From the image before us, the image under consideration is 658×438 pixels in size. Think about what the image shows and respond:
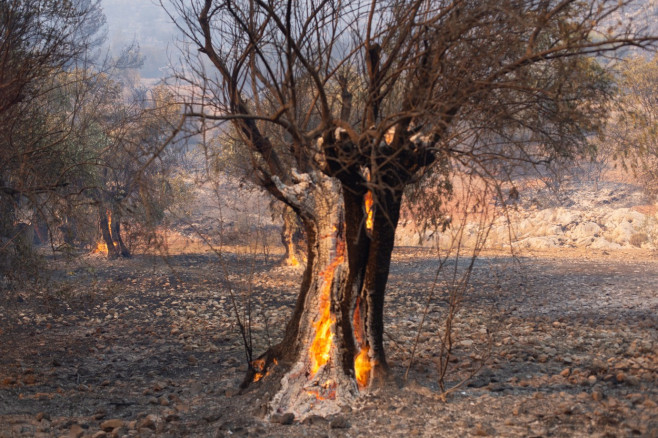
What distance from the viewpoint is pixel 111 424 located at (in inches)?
255

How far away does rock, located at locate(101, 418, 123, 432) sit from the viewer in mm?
6434

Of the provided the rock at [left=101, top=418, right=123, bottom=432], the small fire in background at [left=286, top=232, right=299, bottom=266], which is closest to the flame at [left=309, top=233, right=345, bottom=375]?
the rock at [left=101, top=418, right=123, bottom=432]

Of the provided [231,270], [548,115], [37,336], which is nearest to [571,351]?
[548,115]

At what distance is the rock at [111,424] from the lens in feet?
21.1

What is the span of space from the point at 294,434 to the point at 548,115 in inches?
196

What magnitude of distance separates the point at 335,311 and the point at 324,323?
0.77ft

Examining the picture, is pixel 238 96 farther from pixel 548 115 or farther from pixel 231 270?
pixel 231 270

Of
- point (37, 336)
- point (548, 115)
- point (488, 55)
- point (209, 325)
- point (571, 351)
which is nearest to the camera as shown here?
point (488, 55)

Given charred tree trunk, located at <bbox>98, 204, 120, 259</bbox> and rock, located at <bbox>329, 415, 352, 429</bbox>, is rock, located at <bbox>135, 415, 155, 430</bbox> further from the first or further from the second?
charred tree trunk, located at <bbox>98, 204, 120, 259</bbox>

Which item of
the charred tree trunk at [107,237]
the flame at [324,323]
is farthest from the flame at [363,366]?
the charred tree trunk at [107,237]

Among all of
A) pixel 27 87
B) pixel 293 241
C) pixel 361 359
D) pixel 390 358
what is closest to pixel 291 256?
pixel 293 241

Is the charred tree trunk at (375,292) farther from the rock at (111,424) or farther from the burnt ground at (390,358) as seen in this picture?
the rock at (111,424)

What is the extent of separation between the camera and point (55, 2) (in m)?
10.2

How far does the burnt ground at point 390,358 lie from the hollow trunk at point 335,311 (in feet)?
1.09
